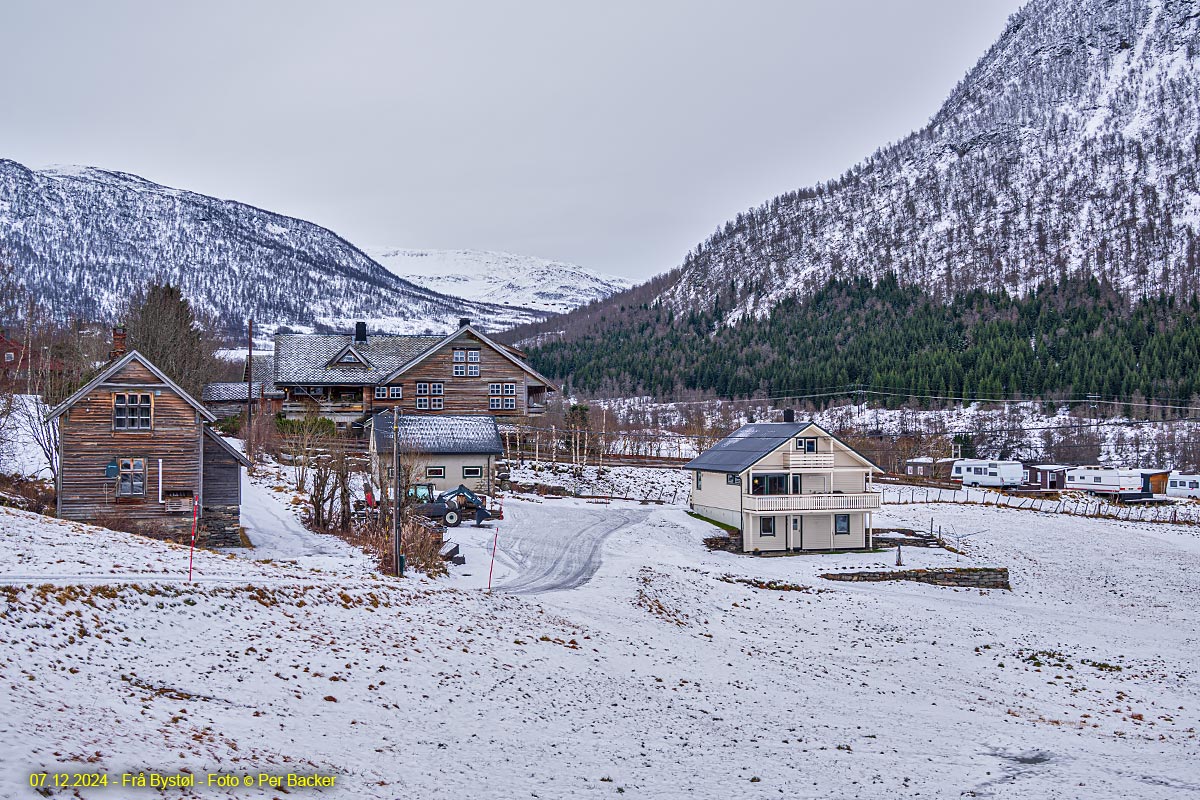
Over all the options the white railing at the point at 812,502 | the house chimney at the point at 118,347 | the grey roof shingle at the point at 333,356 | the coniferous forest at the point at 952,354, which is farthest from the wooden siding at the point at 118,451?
the coniferous forest at the point at 952,354

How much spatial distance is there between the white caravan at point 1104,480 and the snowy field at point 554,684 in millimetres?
48862

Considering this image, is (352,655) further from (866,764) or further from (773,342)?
(773,342)

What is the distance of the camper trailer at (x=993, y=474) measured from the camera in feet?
279

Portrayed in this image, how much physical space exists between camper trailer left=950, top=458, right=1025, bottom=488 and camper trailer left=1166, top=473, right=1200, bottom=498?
13.8m

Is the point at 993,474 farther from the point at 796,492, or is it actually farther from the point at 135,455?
the point at 135,455

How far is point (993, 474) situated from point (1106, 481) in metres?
9.47

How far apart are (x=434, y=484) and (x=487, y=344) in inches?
771

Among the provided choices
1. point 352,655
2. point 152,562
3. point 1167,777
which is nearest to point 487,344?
point 152,562

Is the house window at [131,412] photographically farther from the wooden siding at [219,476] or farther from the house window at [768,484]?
the house window at [768,484]

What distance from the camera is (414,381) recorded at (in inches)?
2773

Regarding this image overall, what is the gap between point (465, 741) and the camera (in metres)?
16.0

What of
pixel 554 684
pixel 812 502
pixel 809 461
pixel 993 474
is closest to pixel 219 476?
pixel 554 684

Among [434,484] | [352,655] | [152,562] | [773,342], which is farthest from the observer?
[773,342]

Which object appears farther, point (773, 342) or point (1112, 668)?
point (773, 342)
